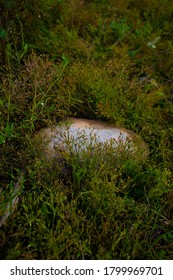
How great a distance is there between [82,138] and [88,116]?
423mm

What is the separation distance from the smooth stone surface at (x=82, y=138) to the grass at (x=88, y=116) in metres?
0.09

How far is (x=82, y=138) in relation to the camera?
128 inches

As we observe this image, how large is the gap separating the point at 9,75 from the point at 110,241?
6.30ft

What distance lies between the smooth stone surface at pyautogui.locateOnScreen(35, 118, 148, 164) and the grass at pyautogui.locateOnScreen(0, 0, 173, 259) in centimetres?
9

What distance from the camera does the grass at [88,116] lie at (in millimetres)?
2654

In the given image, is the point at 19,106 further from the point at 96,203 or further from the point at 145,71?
the point at 145,71

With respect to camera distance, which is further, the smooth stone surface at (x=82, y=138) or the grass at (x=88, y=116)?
the smooth stone surface at (x=82, y=138)

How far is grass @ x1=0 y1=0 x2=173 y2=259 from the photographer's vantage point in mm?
2654

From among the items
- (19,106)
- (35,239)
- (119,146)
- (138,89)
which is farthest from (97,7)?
(35,239)

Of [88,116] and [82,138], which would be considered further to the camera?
[88,116]

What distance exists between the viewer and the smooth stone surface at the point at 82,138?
306cm

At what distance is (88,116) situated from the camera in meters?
3.62

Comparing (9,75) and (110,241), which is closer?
(110,241)

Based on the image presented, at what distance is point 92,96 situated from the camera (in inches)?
142
